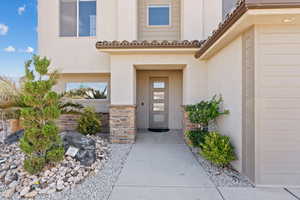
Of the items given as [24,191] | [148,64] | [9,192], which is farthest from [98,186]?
[148,64]

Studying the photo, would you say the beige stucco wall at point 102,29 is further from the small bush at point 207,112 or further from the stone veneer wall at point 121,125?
the small bush at point 207,112

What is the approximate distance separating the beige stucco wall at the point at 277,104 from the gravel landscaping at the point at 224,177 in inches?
15.8

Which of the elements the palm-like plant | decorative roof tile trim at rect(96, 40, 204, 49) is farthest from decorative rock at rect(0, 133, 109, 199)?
decorative roof tile trim at rect(96, 40, 204, 49)

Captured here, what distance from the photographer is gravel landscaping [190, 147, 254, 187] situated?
4.14m

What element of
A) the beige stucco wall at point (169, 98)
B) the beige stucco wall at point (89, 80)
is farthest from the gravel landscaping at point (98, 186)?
the beige stucco wall at point (169, 98)

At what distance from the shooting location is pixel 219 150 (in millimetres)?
4656

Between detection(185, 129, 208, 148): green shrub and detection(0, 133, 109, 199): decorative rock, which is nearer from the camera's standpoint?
detection(0, 133, 109, 199): decorative rock

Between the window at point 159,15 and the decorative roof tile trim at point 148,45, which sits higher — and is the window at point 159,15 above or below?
above

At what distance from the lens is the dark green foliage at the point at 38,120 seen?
167 inches

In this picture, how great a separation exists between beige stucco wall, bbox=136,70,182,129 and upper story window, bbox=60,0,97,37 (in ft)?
11.2

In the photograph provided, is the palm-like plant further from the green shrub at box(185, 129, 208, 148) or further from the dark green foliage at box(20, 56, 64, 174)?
the green shrub at box(185, 129, 208, 148)

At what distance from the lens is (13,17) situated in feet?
40.1

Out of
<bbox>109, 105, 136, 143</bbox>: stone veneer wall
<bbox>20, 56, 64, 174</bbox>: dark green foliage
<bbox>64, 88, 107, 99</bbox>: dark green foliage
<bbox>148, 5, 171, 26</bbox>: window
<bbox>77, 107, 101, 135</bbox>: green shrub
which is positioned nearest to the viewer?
<bbox>20, 56, 64, 174</bbox>: dark green foliage

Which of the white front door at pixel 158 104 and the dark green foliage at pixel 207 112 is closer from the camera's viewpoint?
the dark green foliage at pixel 207 112
